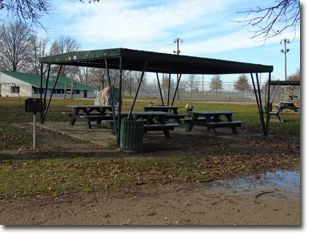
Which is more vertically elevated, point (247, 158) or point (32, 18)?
point (32, 18)

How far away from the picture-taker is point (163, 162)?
6797 millimetres

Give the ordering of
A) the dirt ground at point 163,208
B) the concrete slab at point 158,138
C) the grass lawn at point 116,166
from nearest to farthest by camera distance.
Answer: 1. the dirt ground at point 163,208
2. the grass lawn at point 116,166
3. the concrete slab at point 158,138

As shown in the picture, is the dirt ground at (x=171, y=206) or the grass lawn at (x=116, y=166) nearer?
the dirt ground at (x=171, y=206)

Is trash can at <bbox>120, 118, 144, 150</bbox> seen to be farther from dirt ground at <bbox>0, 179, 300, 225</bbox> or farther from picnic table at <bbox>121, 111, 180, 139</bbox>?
dirt ground at <bbox>0, 179, 300, 225</bbox>

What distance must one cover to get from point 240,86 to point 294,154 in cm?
3607

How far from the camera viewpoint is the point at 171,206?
14.0 feet

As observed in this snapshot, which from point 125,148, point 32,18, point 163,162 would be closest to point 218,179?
point 163,162

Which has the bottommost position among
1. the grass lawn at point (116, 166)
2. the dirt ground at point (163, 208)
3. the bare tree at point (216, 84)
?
the dirt ground at point (163, 208)

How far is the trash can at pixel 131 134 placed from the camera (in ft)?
24.7

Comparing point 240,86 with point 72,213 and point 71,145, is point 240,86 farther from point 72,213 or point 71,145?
point 72,213

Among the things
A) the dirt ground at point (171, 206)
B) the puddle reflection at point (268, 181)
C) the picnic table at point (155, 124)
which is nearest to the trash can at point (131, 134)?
the picnic table at point (155, 124)

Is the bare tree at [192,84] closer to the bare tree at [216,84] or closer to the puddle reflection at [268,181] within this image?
the bare tree at [216,84]

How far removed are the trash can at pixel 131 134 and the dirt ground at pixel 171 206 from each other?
2.51 metres

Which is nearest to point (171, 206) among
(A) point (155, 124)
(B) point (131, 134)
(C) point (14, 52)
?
(B) point (131, 134)
